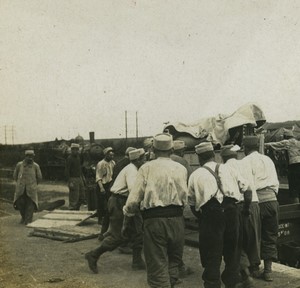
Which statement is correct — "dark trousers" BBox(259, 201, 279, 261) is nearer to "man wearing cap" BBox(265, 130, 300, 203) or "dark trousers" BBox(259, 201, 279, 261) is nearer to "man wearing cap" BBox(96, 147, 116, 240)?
"man wearing cap" BBox(265, 130, 300, 203)

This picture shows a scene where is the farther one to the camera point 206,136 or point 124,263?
point 206,136

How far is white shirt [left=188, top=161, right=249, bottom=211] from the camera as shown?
15.2 ft

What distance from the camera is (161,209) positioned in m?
4.45

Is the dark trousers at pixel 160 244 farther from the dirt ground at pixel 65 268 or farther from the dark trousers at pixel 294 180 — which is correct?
the dark trousers at pixel 294 180

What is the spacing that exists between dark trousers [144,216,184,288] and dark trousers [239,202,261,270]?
1.18m

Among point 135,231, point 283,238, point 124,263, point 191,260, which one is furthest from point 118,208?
point 283,238

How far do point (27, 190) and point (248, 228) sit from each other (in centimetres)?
663

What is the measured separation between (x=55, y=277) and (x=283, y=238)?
3.56m

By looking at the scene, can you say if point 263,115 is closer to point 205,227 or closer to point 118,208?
point 118,208

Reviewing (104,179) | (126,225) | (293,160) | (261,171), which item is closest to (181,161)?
(261,171)

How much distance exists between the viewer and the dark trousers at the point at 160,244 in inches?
171

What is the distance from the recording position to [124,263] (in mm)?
6555

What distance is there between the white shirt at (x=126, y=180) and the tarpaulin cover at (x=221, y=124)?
3.01 meters

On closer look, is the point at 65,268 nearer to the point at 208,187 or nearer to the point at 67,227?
the point at 67,227
